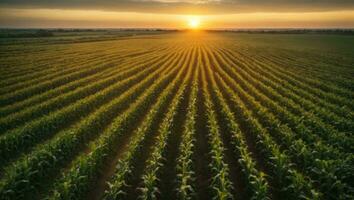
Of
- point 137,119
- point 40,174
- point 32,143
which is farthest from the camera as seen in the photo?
point 137,119

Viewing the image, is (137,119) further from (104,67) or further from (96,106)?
A: (104,67)

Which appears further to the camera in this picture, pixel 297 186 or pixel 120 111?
pixel 120 111

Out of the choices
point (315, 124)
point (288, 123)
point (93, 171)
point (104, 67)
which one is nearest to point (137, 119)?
point (93, 171)

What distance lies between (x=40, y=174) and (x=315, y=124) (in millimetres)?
11681

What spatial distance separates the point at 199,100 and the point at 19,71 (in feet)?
62.1

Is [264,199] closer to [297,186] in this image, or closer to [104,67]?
[297,186]

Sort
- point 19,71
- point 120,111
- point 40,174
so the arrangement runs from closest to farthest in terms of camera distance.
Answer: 1. point 40,174
2. point 120,111
3. point 19,71

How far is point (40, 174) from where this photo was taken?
33.6ft

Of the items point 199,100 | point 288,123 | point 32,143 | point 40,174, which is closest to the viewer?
point 40,174

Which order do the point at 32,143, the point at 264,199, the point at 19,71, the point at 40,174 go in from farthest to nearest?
the point at 19,71 → the point at 32,143 → the point at 40,174 → the point at 264,199

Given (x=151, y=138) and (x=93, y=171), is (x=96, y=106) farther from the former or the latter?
(x=93, y=171)

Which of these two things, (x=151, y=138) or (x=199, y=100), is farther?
(x=199, y=100)

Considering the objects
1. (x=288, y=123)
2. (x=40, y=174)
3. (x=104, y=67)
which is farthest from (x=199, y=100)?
(x=104, y=67)

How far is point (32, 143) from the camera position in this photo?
526 inches
